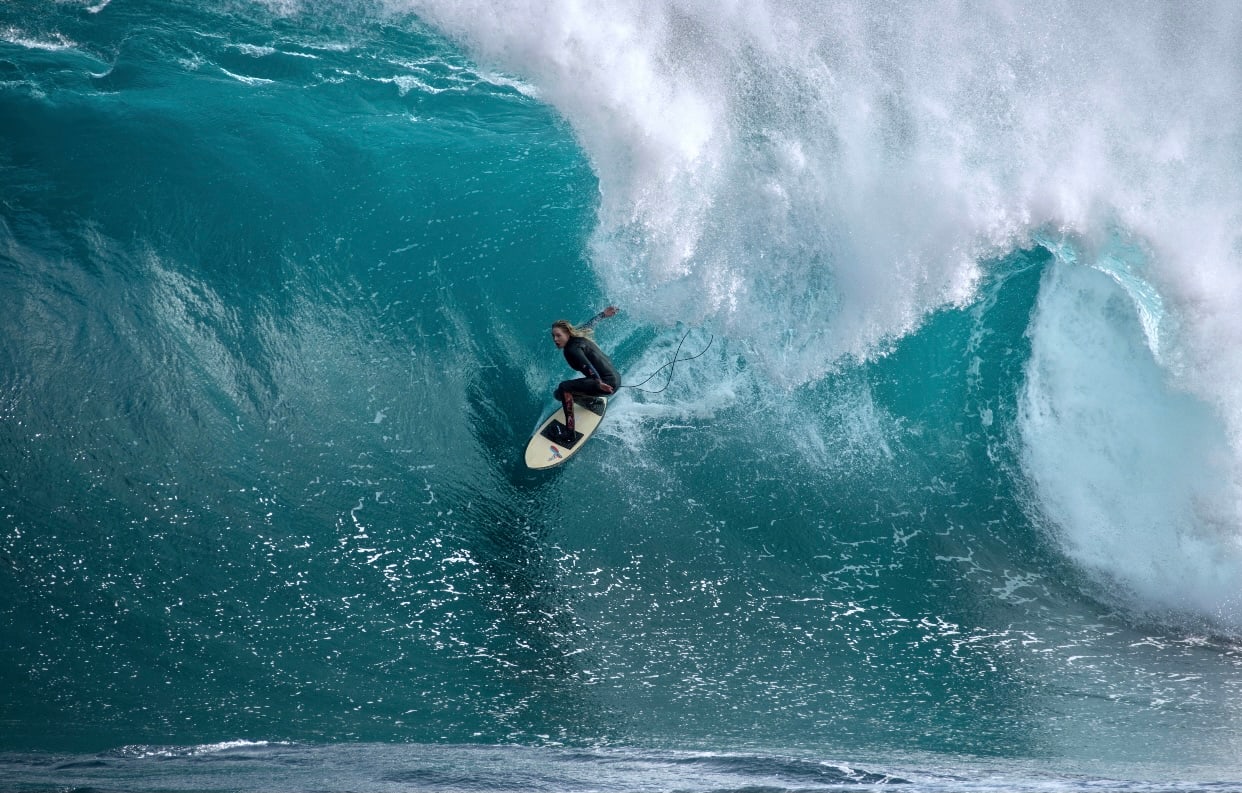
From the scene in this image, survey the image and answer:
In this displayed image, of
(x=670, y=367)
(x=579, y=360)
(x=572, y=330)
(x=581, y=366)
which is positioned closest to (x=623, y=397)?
(x=670, y=367)

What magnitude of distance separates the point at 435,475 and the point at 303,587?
177 cm

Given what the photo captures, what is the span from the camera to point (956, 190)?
11.8 meters

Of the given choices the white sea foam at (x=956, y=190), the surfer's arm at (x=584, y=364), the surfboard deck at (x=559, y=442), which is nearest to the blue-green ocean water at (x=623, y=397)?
the white sea foam at (x=956, y=190)

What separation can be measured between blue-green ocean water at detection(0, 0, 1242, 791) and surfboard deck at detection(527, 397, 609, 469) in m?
0.23

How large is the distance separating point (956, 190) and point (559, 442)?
6.29 meters

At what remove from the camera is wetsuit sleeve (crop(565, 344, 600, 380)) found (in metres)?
8.95

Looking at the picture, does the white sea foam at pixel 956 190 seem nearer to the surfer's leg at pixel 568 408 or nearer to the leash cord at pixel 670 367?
the leash cord at pixel 670 367

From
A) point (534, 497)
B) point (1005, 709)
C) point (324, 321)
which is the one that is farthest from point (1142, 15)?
point (324, 321)

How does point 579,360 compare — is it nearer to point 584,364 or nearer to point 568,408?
point 584,364

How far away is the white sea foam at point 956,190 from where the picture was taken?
10961 millimetres

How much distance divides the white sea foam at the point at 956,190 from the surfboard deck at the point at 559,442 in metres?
1.70

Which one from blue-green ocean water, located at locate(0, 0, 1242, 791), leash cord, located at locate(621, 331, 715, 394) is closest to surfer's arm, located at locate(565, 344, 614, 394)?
blue-green ocean water, located at locate(0, 0, 1242, 791)

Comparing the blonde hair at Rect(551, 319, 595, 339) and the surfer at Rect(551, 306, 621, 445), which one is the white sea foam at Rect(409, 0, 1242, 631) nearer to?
the surfer at Rect(551, 306, 621, 445)

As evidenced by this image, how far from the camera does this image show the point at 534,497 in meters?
9.73
